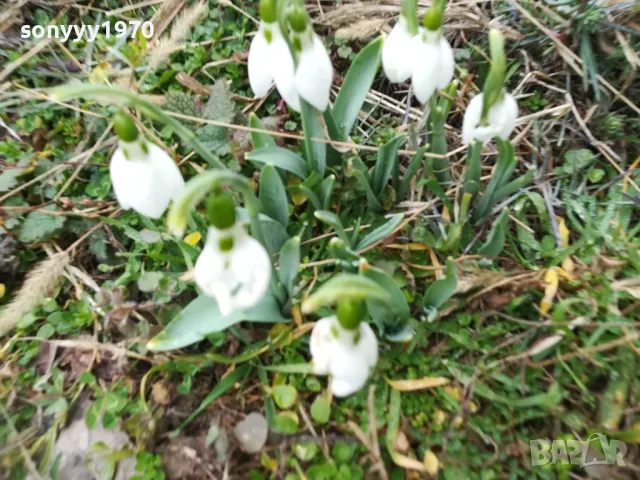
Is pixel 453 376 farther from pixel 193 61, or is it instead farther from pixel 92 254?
pixel 193 61

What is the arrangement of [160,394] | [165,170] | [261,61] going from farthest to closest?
[160,394], [261,61], [165,170]

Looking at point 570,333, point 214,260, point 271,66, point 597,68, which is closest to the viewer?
point 214,260

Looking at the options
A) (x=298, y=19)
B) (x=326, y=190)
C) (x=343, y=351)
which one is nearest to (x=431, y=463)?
(x=343, y=351)

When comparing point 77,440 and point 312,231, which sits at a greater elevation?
point 312,231

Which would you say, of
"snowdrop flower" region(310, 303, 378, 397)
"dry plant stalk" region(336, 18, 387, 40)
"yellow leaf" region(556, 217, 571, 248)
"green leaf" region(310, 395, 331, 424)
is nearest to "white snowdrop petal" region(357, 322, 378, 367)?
"snowdrop flower" region(310, 303, 378, 397)

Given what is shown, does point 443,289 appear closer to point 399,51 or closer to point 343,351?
point 343,351

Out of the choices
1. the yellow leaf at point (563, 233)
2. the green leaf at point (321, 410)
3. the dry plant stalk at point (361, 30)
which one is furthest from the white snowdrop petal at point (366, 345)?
the dry plant stalk at point (361, 30)

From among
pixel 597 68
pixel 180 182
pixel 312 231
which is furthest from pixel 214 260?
pixel 597 68

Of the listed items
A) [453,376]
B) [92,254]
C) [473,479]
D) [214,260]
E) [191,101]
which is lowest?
[473,479]
